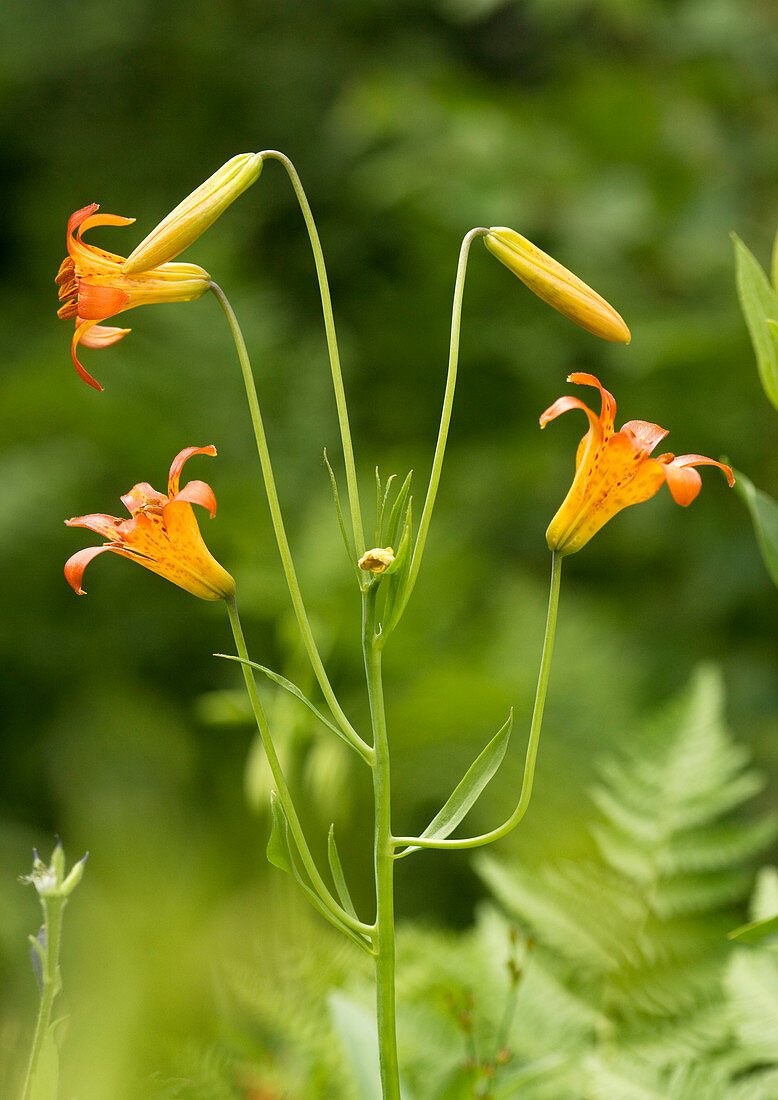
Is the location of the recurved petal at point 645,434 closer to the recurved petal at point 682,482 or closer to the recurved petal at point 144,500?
the recurved petal at point 682,482

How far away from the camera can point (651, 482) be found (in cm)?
50

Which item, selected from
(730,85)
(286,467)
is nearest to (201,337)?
(286,467)

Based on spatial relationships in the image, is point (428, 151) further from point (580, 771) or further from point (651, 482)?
point (651, 482)

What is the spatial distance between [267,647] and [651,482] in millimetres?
1212

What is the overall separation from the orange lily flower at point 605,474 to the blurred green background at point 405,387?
633 millimetres

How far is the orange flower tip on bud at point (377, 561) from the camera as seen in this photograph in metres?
0.47

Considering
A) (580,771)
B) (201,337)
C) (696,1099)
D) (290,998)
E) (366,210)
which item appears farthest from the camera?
(366,210)

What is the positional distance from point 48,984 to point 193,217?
1.06 ft

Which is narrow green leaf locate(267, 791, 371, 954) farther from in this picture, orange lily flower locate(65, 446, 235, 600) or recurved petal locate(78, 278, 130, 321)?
recurved petal locate(78, 278, 130, 321)

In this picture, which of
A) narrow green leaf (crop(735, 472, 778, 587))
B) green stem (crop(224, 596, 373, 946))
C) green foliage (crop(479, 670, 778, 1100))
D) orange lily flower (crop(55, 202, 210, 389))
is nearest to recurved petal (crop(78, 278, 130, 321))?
orange lily flower (crop(55, 202, 210, 389))

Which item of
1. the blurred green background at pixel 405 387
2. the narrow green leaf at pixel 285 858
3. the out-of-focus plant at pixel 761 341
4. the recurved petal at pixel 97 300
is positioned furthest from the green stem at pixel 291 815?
the blurred green background at pixel 405 387

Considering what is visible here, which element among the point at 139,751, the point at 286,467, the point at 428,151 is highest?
the point at 428,151

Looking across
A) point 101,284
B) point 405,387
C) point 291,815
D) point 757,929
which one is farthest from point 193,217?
point 405,387

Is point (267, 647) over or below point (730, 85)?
below
